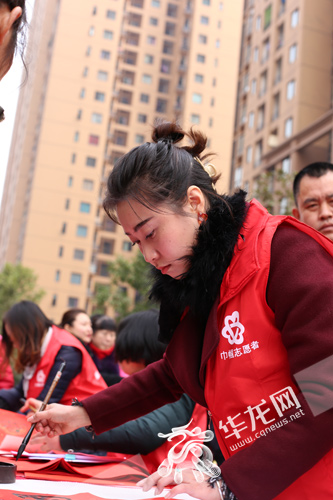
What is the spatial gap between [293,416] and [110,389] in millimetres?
753

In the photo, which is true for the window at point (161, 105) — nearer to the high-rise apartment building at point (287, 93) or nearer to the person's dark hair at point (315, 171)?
the high-rise apartment building at point (287, 93)

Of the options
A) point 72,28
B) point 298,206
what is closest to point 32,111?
point 72,28

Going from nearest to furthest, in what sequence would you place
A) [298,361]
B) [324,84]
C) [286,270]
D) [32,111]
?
[298,361], [286,270], [324,84], [32,111]

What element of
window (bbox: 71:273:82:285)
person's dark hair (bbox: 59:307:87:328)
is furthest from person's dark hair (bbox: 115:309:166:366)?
window (bbox: 71:273:82:285)

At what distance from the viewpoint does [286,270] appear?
132cm

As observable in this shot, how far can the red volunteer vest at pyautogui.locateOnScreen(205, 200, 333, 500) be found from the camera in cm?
127

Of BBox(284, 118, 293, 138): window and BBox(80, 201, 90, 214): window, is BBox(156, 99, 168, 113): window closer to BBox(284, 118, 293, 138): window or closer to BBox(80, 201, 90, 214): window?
BBox(80, 201, 90, 214): window

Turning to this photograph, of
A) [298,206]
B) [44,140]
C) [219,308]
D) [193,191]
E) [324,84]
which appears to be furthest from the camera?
[44,140]

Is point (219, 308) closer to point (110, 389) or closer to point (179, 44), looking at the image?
point (110, 389)

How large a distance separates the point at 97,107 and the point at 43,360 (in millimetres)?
41186

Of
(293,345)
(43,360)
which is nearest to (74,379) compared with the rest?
(43,360)

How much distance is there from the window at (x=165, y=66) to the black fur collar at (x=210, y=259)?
48191 mm

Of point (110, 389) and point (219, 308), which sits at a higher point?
point (219, 308)

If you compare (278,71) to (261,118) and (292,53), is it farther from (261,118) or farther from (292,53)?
(261,118)
